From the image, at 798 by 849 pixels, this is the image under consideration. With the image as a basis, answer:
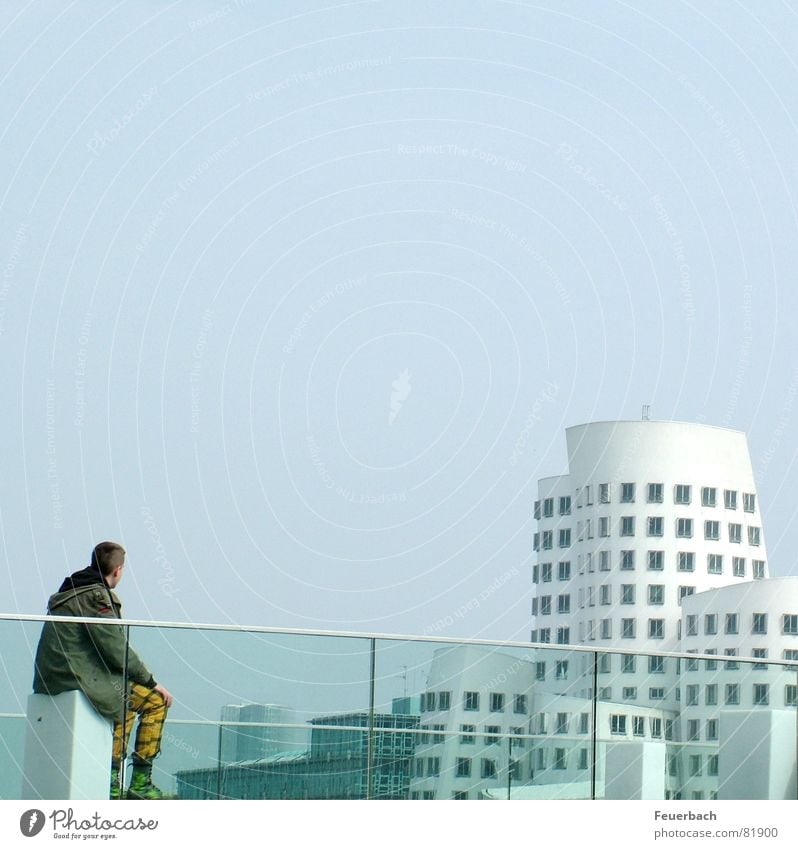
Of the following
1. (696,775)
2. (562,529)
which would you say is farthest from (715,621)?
(696,775)

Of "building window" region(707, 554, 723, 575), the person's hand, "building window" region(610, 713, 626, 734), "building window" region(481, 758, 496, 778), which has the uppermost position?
"building window" region(707, 554, 723, 575)

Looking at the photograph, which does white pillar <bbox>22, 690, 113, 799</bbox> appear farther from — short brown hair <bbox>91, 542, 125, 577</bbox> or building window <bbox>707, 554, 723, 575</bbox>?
building window <bbox>707, 554, 723, 575</bbox>

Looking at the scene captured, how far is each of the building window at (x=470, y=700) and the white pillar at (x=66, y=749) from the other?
71.6 inches

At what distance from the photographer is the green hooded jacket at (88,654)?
663cm

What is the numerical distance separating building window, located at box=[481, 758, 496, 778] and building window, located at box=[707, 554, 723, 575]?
71.2 m

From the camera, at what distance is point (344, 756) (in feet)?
24.3

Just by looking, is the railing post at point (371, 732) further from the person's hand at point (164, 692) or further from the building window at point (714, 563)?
the building window at point (714, 563)

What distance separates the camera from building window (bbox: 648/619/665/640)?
77500 mm

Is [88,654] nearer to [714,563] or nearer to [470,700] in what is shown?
[470,700]

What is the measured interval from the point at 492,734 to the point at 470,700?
0.26 meters

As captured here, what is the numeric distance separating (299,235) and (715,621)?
220ft

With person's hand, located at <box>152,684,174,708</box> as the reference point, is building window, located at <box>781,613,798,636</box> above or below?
above

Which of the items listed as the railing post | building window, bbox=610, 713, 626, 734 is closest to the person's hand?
the railing post

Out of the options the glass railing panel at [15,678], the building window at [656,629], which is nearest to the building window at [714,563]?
the building window at [656,629]
